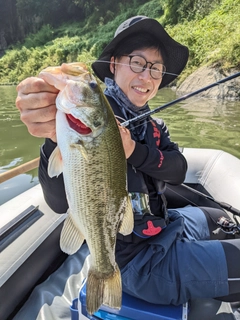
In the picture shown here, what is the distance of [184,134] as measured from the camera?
6.45m

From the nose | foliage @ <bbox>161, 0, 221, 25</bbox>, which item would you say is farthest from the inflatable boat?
foliage @ <bbox>161, 0, 221, 25</bbox>

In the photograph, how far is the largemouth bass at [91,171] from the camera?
0.92m

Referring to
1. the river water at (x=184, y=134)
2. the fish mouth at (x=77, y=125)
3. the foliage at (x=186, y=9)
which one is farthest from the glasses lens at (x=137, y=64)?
the foliage at (x=186, y=9)

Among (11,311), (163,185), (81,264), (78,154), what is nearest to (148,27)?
(163,185)

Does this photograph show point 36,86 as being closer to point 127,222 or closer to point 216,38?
point 127,222

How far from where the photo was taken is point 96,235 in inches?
42.7

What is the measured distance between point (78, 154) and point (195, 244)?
2.91ft

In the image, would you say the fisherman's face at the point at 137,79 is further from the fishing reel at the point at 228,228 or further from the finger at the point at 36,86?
the fishing reel at the point at 228,228

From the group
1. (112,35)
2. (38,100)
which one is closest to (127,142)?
(38,100)

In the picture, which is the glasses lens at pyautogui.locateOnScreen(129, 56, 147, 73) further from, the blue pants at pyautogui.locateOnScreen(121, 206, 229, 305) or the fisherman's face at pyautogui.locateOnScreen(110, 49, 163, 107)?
the blue pants at pyautogui.locateOnScreen(121, 206, 229, 305)

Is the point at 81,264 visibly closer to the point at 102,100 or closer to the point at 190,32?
the point at 102,100

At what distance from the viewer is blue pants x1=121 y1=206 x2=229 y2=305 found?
4.58ft

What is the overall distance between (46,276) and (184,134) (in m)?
4.97

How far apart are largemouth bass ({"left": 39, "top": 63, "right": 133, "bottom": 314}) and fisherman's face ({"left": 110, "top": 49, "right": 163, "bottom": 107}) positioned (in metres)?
0.74
